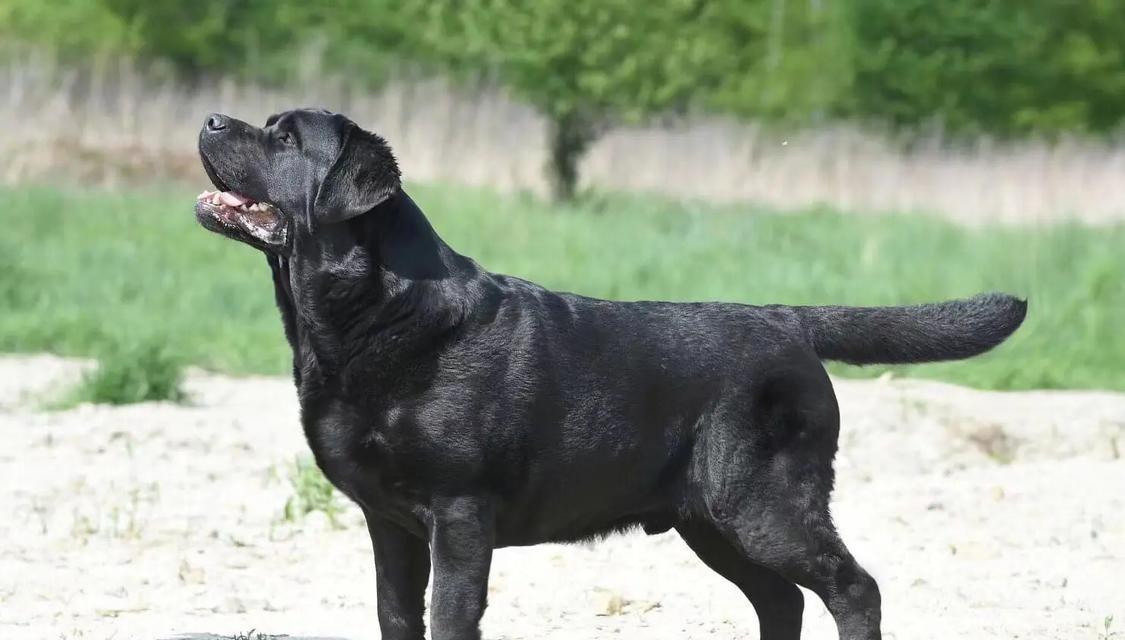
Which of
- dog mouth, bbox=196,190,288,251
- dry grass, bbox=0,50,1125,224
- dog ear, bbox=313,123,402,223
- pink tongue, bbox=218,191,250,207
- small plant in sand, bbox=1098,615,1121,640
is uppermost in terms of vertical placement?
dog ear, bbox=313,123,402,223

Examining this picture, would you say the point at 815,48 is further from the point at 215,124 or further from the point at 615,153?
the point at 215,124

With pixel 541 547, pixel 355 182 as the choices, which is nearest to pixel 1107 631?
pixel 541 547

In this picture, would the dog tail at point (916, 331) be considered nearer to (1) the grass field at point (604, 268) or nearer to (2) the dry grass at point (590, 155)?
(1) the grass field at point (604, 268)

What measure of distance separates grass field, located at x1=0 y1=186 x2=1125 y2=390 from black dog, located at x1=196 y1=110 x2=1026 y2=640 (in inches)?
230

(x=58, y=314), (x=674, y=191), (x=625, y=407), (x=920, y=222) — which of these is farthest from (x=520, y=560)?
(x=674, y=191)

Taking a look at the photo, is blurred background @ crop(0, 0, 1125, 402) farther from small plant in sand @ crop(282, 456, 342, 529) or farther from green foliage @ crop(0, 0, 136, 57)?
small plant in sand @ crop(282, 456, 342, 529)

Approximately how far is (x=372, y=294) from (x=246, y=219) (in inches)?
18.1

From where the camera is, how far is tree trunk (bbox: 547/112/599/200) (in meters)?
23.8

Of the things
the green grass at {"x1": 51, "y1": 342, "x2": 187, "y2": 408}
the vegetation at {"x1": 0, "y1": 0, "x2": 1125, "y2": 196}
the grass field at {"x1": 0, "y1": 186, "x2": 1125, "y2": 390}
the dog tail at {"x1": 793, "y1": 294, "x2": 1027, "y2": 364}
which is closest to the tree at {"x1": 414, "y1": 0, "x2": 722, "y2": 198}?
the grass field at {"x1": 0, "y1": 186, "x2": 1125, "y2": 390}

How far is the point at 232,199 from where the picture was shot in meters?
4.89

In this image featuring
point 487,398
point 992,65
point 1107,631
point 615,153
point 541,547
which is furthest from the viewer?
point 992,65

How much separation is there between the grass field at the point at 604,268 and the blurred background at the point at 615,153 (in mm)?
53

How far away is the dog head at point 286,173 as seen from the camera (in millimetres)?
4762

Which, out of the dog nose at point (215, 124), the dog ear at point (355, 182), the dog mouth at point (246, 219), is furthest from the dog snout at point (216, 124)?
the dog ear at point (355, 182)
